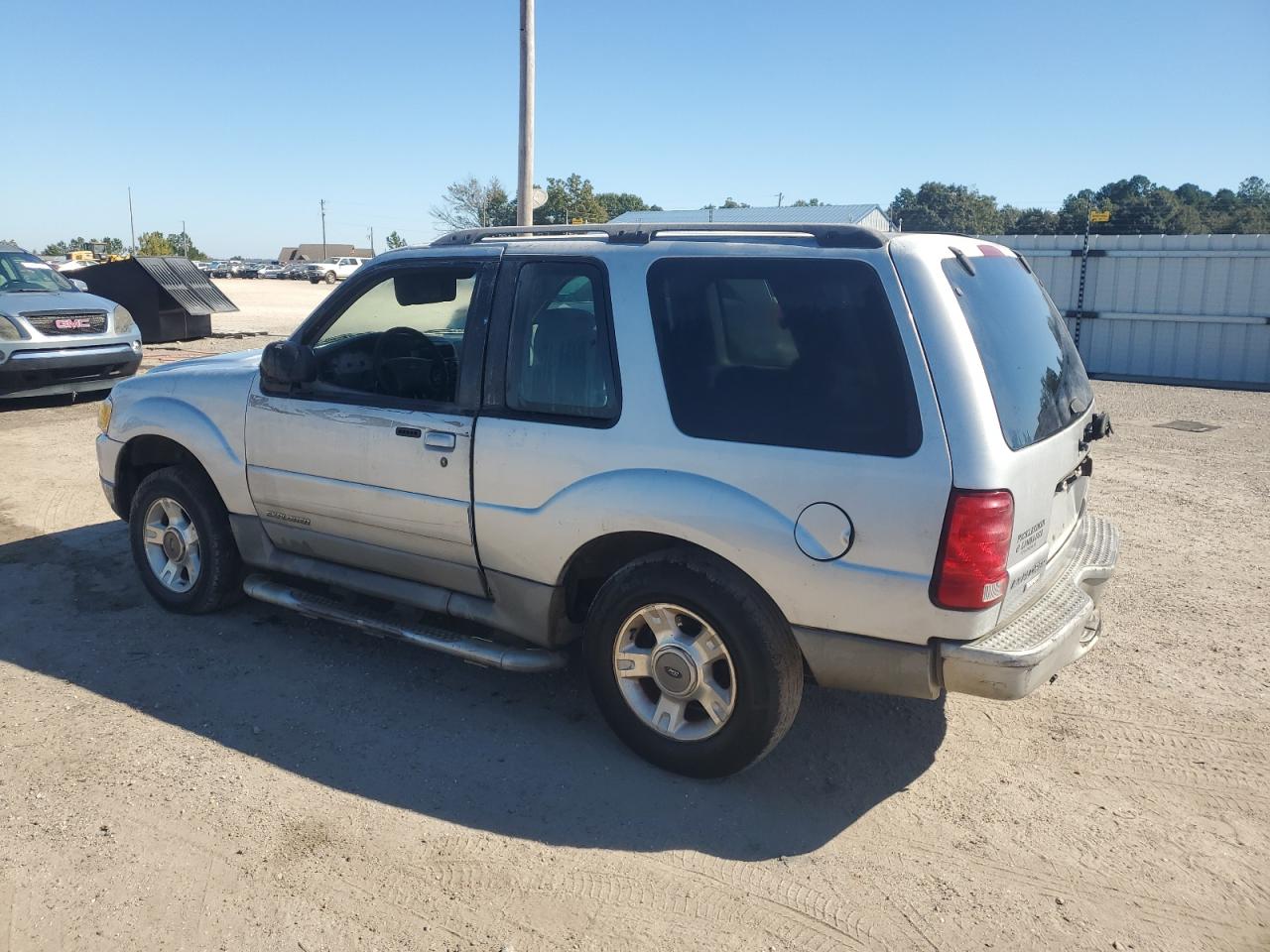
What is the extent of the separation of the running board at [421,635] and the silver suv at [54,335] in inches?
300

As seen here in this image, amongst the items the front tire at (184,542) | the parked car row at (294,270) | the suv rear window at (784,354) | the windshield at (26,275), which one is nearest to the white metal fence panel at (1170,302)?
the windshield at (26,275)

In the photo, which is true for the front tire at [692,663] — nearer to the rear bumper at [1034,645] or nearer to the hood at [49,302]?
the rear bumper at [1034,645]

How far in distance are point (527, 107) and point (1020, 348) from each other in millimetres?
9885

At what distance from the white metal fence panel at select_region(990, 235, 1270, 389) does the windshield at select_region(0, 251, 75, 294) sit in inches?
523

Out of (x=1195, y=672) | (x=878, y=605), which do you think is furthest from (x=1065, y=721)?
(x=878, y=605)

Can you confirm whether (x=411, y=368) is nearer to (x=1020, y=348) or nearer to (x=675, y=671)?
(x=675, y=671)

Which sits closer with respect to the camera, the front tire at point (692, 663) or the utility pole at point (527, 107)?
the front tire at point (692, 663)

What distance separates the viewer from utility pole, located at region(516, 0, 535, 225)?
39.7ft

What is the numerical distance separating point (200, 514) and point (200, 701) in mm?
1062

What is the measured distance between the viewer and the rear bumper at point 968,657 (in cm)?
318

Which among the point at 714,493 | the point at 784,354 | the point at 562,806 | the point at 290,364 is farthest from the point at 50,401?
the point at 784,354

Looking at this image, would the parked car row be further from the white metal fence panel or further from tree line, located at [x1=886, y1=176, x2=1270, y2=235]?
the white metal fence panel

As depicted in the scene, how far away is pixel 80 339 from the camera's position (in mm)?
11188

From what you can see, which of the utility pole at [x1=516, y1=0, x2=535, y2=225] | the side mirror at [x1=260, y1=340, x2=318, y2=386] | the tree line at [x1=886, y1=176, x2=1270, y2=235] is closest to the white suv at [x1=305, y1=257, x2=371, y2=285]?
the tree line at [x1=886, y1=176, x2=1270, y2=235]
